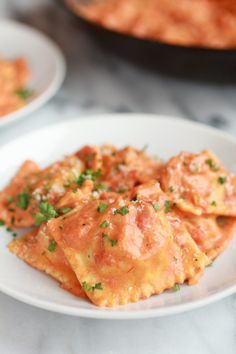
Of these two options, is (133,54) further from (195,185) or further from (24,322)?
(24,322)

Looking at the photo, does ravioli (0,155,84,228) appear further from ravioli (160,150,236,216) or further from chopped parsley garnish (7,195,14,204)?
ravioli (160,150,236,216)

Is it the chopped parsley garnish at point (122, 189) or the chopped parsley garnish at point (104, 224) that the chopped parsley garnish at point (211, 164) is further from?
the chopped parsley garnish at point (104, 224)

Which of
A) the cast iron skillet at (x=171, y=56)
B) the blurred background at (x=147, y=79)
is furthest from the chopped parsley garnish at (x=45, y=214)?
the cast iron skillet at (x=171, y=56)

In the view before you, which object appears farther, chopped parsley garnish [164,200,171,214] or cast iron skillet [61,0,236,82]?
cast iron skillet [61,0,236,82]

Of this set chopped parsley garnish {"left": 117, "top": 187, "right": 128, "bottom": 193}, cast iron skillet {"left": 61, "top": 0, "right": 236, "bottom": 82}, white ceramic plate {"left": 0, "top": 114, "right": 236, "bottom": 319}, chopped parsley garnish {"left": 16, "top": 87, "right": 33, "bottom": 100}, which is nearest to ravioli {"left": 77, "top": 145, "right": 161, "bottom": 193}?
chopped parsley garnish {"left": 117, "top": 187, "right": 128, "bottom": 193}

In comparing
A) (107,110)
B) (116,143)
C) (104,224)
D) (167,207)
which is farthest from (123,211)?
(107,110)

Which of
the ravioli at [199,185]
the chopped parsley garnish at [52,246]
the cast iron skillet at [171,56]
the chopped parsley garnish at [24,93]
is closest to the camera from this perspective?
the chopped parsley garnish at [52,246]

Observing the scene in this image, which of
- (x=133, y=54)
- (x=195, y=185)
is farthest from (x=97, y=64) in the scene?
(x=195, y=185)
